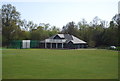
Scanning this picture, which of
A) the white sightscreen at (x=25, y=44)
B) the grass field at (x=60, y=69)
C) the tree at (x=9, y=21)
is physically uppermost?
the tree at (x=9, y=21)

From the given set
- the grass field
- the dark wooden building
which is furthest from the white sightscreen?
the grass field

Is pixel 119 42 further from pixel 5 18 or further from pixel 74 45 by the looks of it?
pixel 5 18

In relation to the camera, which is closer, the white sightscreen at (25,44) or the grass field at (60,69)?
the grass field at (60,69)

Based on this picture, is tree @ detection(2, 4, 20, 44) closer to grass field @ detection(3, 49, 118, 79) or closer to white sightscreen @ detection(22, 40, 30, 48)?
white sightscreen @ detection(22, 40, 30, 48)

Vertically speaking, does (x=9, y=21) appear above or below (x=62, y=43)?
above

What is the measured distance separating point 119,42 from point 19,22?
33.8 meters

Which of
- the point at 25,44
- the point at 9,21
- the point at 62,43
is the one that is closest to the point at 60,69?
the point at 25,44

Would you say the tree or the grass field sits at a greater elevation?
the tree

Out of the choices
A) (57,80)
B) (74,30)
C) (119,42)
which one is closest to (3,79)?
(57,80)

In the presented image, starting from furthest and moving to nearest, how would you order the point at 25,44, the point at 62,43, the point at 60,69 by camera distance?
the point at 62,43 < the point at 25,44 < the point at 60,69

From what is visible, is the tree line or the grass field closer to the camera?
the grass field

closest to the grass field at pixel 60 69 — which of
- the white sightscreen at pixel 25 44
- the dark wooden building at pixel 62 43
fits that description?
the white sightscreen at pixel 25 44

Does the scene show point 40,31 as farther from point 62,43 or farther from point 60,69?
point 60,69

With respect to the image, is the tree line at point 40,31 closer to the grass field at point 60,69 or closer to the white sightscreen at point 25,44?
the white sightscreen at point 25,44
